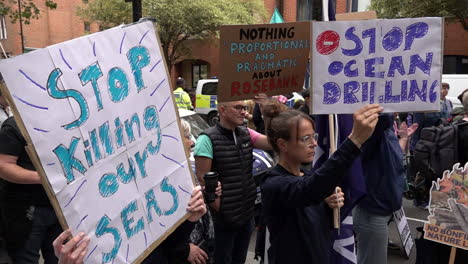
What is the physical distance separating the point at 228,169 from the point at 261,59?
90cm

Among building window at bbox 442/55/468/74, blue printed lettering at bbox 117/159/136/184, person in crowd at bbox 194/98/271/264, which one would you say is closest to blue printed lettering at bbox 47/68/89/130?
blue printed lettering at bbox 117/159/136/184

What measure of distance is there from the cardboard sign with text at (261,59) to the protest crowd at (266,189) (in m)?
0.02

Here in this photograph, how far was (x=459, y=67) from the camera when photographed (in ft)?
71.9

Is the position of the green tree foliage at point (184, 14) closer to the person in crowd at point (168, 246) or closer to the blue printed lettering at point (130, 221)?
the person in crowd at point (168, 246)

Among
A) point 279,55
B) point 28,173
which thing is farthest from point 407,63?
point 28,173

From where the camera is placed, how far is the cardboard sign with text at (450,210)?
2.94m

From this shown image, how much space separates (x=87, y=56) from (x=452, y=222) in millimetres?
2672

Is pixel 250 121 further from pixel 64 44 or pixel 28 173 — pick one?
pixel 64 44

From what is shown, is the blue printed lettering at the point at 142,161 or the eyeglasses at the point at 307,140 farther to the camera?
the eyeglasses at the point at 307,140

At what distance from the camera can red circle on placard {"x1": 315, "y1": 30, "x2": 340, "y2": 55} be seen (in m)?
2.18

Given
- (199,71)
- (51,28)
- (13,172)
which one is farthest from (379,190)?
(51,28)

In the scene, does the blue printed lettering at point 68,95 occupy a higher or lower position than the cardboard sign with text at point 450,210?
higher

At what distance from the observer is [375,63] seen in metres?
2.23

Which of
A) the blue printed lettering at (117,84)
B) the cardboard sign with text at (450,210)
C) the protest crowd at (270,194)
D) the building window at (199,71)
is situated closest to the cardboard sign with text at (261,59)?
the protest crowd at (270,194)
